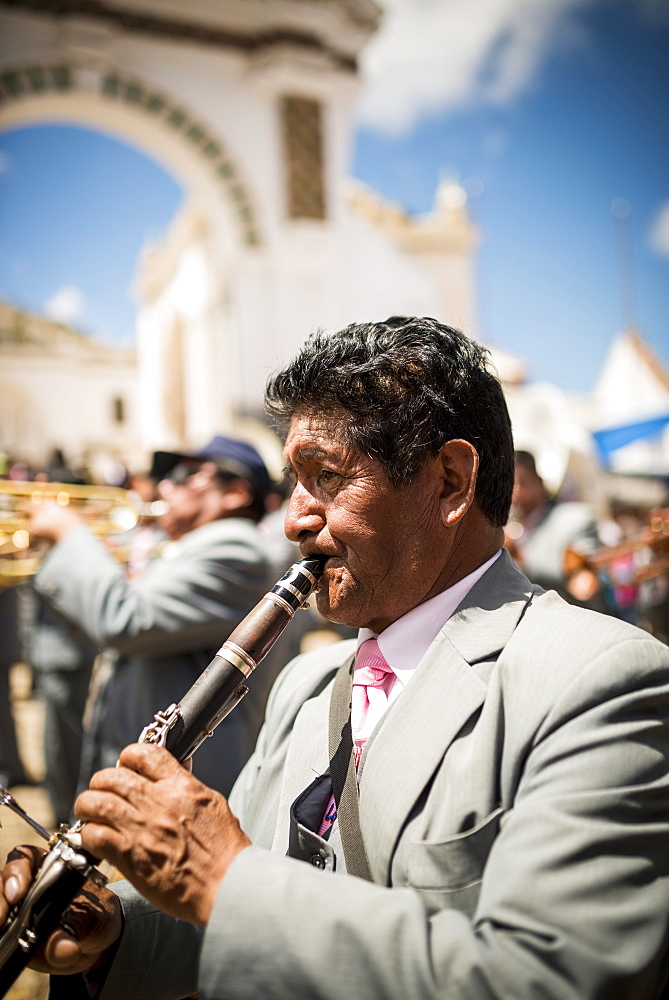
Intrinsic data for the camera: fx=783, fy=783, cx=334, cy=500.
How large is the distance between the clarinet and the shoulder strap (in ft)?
0.64

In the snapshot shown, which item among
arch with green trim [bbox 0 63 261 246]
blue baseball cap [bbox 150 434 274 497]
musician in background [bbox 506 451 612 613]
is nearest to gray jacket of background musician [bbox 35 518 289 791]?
blue baseball cap [bbox 150 434 274 497]

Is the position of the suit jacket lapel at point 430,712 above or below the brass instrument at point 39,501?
below

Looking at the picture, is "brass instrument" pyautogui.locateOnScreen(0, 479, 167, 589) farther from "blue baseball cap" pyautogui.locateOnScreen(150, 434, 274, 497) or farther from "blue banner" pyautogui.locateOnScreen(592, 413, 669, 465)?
"blue banner" pyautogui.locateOnScreen(592, 413, 669, 465)

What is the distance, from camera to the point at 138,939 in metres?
1.48

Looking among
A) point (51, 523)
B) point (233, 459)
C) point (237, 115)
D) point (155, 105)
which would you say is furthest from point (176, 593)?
point (237, 115)

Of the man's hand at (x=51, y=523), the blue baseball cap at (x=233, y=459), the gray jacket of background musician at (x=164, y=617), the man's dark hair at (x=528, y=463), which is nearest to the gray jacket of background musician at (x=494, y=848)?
the gray jacket of background musician at (x=164, y=617)

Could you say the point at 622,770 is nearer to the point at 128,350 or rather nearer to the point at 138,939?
the point at 138,939

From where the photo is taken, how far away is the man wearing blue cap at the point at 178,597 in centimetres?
279

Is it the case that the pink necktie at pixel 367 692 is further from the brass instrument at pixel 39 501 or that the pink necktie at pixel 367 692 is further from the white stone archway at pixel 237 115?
the white stone archway at pixel 237 115

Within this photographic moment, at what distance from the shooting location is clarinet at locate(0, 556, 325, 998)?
1.26 metres

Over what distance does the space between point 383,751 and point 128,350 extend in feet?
133

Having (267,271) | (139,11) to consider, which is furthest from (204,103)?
(267,271)

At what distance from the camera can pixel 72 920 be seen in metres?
1.38

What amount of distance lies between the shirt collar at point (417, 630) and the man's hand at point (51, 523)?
1.86 metres
